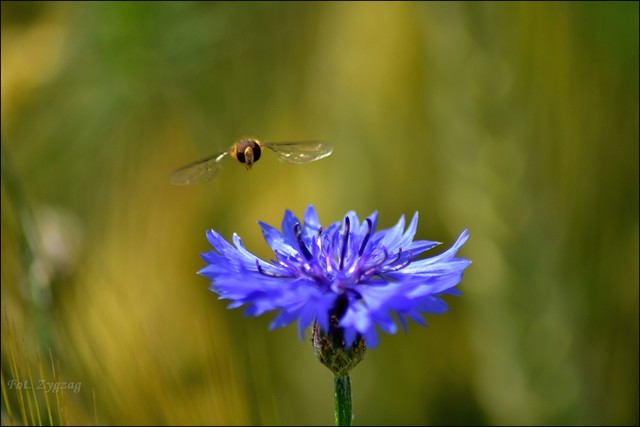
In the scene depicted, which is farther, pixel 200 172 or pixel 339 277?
pixel 200 172

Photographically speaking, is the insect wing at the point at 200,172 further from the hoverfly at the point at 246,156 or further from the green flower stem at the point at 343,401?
the green flower stem at the point at 343,401

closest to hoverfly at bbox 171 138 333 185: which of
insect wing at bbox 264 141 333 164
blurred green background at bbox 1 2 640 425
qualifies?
insect wing at bbox 264 141 333 164

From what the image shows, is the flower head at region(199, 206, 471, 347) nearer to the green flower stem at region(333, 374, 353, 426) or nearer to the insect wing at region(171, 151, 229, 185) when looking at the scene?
the green flower stem at region(333, 374, 353, 426)

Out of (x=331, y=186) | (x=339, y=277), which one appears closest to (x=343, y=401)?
(x=339, y=277)

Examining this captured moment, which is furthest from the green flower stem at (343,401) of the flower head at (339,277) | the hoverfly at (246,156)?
the hoverfly at (246,156)

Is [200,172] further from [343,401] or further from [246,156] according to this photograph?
[343,401]

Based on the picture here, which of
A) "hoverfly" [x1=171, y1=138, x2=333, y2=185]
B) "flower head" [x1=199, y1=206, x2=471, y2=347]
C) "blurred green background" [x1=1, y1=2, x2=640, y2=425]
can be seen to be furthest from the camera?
"blurred green background" [x1=1, y1=2, x2=640, y2=425]

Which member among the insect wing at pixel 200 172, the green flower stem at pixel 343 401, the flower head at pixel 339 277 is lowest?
the green flower stem at pixel 343 401
